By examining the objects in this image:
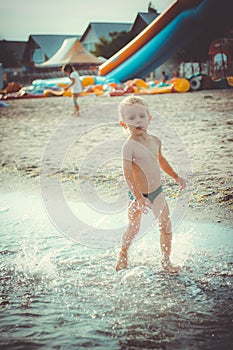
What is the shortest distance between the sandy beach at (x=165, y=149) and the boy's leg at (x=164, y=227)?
3.46 ft

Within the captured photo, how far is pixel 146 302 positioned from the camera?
254cm

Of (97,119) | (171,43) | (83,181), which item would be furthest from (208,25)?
(83,181)

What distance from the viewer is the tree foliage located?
127 feet

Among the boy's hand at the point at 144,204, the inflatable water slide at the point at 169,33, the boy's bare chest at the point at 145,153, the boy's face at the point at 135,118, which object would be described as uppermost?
the inflatable water slide at the point at 169,33

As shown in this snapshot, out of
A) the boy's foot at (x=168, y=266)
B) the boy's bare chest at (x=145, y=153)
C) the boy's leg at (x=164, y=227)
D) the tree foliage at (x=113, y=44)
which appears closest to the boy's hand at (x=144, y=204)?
the boy's leg at (x=164, y=227)

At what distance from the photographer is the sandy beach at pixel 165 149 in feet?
15.1

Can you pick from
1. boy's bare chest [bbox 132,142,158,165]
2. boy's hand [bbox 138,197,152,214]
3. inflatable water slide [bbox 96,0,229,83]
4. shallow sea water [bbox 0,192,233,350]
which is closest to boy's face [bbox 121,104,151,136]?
boy's bare chest [bbox 132,142,158,165]

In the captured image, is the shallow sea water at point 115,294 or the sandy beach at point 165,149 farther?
the sandy beach at point 165,149

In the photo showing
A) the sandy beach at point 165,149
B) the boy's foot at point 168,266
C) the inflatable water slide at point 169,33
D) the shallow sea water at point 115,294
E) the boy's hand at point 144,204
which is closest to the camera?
the shallow sea water at point 115,294

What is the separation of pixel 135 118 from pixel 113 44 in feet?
127

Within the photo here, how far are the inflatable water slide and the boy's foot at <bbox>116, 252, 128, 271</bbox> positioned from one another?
16782 mm

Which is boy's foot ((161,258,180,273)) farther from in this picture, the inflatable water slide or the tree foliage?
the tree foliage

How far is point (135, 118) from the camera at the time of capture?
2893mm

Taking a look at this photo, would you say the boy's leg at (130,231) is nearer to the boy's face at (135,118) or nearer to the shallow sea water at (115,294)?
the shallow sea water at (115,294)
